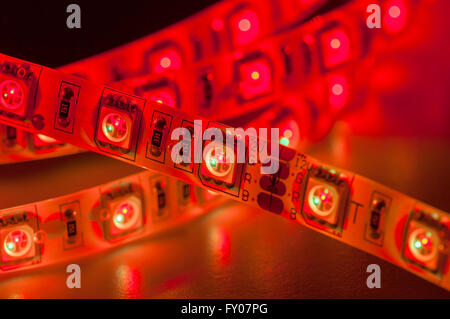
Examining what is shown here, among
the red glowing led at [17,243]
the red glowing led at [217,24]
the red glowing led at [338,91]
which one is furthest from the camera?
the red glowing led at [338,91]

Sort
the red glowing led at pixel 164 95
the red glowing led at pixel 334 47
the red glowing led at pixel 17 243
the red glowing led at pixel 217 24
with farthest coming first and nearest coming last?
1. the red glowing led at pixel 334 47
2. the red glowing led at pixel 217 24
3. the red glowing led at pixel 164 95
4. the red glowing led at pixel 17 243

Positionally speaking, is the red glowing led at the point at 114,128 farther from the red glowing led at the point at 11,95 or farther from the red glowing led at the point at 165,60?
the red glowing led at the point at 165,60

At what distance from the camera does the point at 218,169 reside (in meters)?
1.64

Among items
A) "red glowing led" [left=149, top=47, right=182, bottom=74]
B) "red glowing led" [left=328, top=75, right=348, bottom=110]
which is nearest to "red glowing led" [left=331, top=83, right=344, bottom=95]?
"red glowing led" [left=328, top=75, right=348, bottom=110]

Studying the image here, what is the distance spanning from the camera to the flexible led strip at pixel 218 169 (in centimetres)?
152

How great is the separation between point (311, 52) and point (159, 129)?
85cm

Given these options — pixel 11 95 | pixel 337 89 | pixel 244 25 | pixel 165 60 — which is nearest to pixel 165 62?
pixel 165 60

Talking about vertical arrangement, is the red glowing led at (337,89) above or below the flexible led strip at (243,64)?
below

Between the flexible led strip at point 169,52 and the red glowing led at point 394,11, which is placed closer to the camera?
the flexible led strip at point 169,52

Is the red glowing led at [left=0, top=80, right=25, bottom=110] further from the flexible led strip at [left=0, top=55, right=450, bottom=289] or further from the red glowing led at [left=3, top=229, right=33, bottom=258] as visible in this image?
the red glowing led at [left=3, top=229, right=33, bottom=258]

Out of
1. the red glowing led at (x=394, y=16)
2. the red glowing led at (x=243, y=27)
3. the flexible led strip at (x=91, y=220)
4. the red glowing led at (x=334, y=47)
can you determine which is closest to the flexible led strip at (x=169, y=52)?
the red glowing led at (x=243, y=27)

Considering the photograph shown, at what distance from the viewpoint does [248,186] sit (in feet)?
5.33

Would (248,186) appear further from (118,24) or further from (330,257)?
(118,24)

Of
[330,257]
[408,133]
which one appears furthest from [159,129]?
[408,133]
